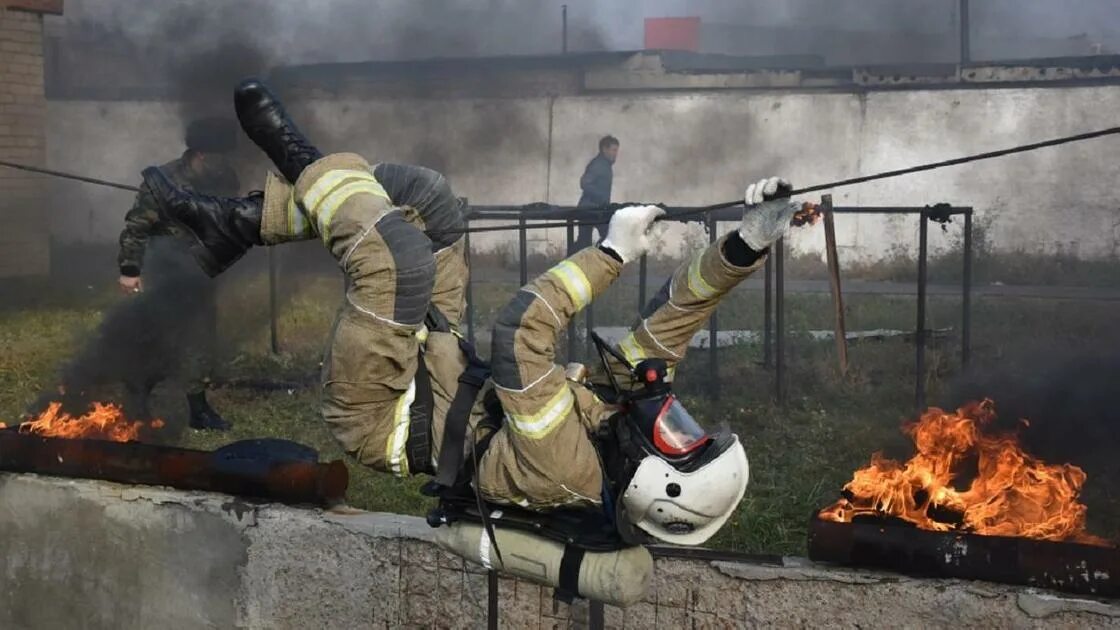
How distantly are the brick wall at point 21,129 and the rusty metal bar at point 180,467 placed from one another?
1049cm

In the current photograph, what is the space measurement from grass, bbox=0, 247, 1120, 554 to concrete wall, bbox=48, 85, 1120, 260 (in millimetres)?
4390

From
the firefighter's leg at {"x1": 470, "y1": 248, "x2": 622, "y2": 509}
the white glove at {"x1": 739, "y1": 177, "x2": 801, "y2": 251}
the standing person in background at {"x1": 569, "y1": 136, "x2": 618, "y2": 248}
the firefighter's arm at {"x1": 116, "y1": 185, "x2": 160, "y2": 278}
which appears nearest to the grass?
the firefighter's arm at {"x1": 116, "y1": 185, "x2": 160, "y2": 278}

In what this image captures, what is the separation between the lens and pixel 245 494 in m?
4.89

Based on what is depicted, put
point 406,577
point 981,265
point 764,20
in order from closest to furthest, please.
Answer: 1. point 406,577
2. point 981,265
3. point 764,20

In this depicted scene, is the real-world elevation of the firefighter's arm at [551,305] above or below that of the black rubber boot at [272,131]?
below

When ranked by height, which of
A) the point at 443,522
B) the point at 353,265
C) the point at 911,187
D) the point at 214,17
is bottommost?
the point at 443,522

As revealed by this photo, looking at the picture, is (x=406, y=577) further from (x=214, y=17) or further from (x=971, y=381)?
(x=214, y=17)

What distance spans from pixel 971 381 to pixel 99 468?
556cm

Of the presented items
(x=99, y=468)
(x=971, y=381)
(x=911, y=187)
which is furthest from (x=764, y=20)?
(x=99, y=468)

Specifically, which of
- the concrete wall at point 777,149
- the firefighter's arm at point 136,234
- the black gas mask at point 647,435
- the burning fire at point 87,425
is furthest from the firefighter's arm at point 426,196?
the concrete wall at point 777,149

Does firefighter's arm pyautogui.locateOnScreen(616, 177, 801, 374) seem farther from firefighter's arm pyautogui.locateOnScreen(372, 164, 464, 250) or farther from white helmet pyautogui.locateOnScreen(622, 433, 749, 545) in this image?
firefighter's arm pyautogui.locateOnScreen(372, 164, 464, 250)

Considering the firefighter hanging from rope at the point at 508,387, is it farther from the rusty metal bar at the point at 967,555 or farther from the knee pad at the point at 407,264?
the rusty metal bar at the point at 967,555

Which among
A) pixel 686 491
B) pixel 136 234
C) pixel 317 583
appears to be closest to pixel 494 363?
pixel 686 491

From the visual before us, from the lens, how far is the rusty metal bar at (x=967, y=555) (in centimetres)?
358
